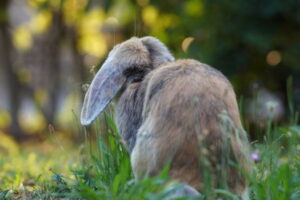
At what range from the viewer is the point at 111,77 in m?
4.46

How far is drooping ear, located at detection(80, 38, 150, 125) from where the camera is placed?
435 centimetres

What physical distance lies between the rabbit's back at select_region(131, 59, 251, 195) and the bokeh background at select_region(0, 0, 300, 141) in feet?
8.61

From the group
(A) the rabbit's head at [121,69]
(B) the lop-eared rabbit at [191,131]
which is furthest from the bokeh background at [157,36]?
(B) the lop-eared rabbit at [191,131]

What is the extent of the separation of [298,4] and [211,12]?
3.98 ft

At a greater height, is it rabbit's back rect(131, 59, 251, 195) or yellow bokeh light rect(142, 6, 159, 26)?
yellow bokeh light rect(142, 6, 159, 26)

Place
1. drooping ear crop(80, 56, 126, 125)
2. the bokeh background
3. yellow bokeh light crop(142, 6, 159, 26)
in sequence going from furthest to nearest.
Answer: yellow bokeh light crop(142, 6, 159, 26) < the bokeh background < drooping ear crop(80, 56, 126, 125)

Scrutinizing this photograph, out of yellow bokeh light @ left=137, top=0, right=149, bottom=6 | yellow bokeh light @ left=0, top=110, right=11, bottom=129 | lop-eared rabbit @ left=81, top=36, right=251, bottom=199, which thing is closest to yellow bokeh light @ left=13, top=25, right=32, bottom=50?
yellow bokeh light @ left=0, top=110, right=11, bottom=129

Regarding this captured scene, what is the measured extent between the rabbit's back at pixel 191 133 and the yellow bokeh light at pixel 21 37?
29.6 ft

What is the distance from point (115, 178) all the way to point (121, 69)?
38.3 inches

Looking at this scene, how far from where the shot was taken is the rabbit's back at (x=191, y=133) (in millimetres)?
3777

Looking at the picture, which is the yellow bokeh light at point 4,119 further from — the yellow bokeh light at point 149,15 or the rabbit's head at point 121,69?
the rabbit's head at point 121,69

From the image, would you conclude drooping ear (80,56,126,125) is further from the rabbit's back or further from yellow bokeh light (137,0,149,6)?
yellow bokeh light (137,0,149,6)

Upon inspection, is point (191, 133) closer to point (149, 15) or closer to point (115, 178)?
point (115, 178)

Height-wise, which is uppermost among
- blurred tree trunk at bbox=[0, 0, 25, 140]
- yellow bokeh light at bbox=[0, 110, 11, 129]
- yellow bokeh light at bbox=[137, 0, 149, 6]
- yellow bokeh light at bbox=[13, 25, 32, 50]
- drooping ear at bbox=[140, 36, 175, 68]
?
yellow bokeh light at bbox=[137, 0, 149, 6]
